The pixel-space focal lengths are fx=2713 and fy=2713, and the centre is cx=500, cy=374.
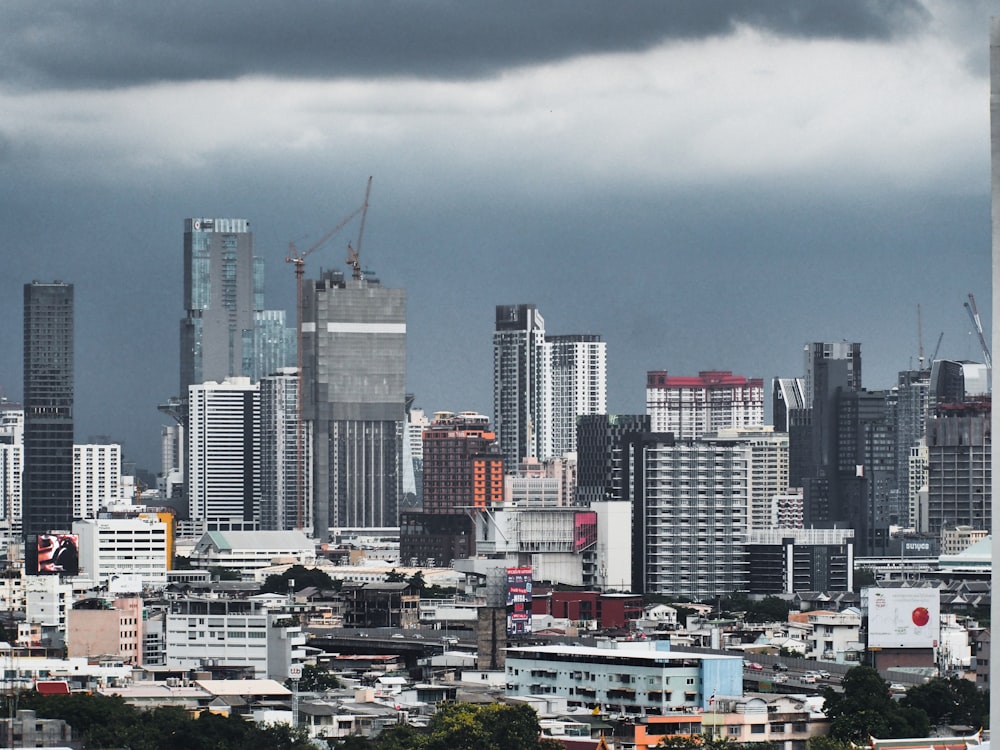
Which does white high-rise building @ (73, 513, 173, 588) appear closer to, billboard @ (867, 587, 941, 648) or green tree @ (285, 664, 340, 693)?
green tree @ (285, 664, 340, 693)

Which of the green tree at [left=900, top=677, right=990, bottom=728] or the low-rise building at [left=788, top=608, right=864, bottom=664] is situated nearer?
the green tree at [left=900, top=677, right=990, bottom=728]

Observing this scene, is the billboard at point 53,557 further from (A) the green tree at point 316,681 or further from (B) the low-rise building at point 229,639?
(A) the green tree at point 316,681

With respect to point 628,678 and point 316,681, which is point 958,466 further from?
point 628,678

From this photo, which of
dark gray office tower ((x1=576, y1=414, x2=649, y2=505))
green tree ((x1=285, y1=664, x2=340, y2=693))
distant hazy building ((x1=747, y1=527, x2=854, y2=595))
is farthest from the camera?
dark gray office tower ((x1=576, y1=414, x2=649, y2=505))

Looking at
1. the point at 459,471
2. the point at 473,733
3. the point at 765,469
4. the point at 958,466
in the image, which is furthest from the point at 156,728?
the point at 765,469

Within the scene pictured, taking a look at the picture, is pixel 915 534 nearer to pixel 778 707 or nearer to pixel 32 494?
pixel 32 494

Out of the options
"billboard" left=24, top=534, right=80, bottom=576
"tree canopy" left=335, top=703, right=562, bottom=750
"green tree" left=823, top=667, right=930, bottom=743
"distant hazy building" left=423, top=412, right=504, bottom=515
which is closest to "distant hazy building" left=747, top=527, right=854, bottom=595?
"billboard" left=24, top=534, right=80, bottom=576

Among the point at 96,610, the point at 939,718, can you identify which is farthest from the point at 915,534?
the point at 939,718
